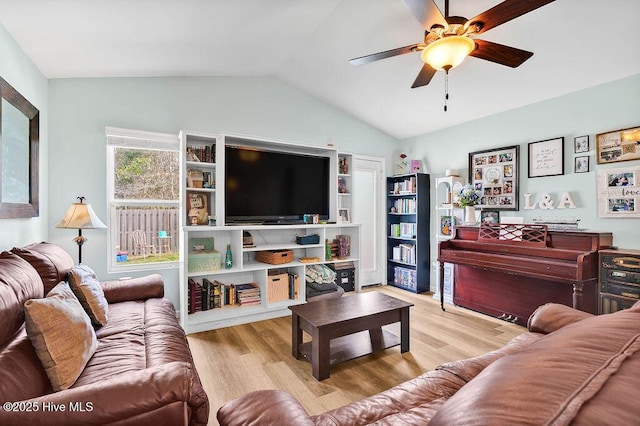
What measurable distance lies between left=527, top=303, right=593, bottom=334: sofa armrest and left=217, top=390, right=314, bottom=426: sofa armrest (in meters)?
1.51

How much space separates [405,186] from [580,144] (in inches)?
82.2

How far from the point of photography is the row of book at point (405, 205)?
460cm

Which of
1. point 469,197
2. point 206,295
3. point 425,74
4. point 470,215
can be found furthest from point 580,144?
point 206,295

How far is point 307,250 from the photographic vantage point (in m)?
4.11

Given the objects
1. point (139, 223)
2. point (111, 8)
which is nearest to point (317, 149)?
point (139, 223)

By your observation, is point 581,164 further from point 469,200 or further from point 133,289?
point 133,289

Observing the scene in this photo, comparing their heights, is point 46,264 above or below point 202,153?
below

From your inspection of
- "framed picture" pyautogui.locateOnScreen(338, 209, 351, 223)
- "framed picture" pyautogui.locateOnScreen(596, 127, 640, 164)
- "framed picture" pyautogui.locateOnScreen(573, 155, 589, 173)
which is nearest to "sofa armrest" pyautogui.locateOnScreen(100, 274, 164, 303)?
"framed picture" pyautogui.locateOnScreen(338, 209, 351, 223)

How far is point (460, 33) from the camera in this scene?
77.0 inches

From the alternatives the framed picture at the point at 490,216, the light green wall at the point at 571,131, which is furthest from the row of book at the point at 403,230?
the light green wall at the point at 571,131

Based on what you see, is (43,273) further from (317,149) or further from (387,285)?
(387,285)

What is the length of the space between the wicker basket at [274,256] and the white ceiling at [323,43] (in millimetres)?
2122

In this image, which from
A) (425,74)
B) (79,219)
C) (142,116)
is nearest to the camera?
(425,74)

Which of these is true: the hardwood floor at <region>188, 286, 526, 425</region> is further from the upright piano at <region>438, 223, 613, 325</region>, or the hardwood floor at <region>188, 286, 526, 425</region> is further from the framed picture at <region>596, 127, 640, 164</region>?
the framed picture at <region>596, 127, 640, 164</region>
